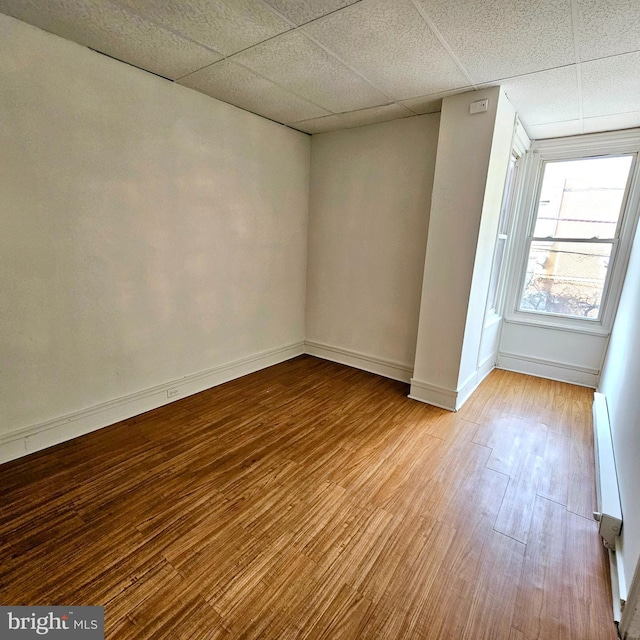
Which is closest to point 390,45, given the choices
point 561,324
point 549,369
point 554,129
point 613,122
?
point 554,129

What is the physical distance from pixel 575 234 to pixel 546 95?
1.59m

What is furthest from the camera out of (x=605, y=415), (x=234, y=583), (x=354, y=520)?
(x=605, y=415)

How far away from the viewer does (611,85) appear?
2197 millimetres

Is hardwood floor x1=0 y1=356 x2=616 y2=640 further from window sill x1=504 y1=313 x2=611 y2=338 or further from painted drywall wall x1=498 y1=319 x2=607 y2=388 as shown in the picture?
window sill x1=504 y1=313 x2=611 y2=338

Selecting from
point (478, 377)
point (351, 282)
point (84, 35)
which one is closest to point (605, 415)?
point (478, 377)

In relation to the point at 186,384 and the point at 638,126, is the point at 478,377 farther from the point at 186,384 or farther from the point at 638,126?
the point at 186,384

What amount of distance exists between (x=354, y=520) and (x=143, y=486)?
3.93 feet

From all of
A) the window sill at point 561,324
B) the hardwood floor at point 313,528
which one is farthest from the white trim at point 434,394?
the window sill at point 561,324

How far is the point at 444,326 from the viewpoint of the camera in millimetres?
2895

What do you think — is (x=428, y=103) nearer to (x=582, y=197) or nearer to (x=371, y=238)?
(x=371, y=238)

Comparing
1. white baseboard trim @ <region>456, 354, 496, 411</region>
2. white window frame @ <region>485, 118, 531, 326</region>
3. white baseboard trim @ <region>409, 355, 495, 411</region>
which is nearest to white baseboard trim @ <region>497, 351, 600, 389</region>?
white baseboard trim @ <region>456, 354, 496, 411</region>

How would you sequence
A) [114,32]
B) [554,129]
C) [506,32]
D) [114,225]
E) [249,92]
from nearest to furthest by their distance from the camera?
1. [506,32]
2. [114,32]
3. [114,225]
4. [249,92]
5. [554,129]

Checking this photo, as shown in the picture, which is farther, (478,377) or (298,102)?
(478,377)

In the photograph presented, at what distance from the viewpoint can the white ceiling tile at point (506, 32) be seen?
1543 mm
